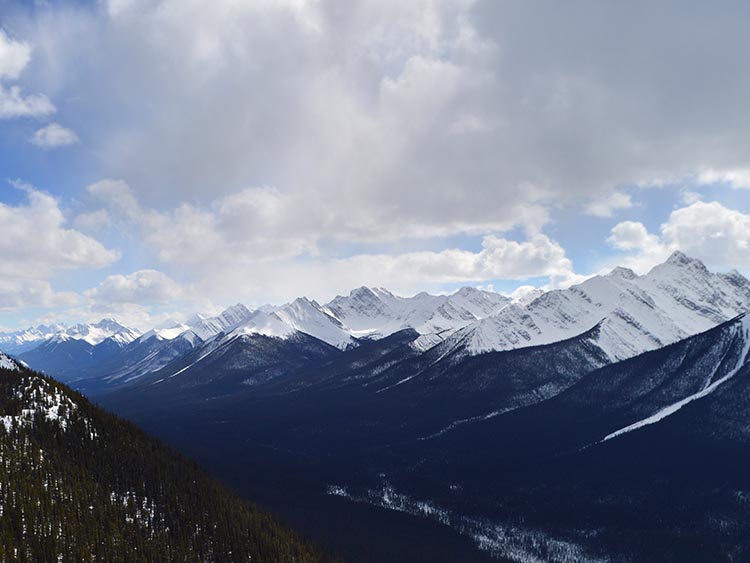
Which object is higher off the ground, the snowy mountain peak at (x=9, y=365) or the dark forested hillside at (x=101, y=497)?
the snowy mountain peak at (x=9, y=365)

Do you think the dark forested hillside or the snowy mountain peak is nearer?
the dark forested hillside

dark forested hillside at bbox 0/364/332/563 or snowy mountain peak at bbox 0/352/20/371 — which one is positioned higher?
snowy mountain peak at bbox 0/352/20/371

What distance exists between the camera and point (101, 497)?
147m

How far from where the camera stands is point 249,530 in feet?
530

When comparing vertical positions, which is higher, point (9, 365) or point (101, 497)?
point (9, 365)

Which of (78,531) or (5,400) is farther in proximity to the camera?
(5,400)

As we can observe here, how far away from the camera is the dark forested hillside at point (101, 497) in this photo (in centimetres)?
12912

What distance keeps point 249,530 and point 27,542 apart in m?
60.3

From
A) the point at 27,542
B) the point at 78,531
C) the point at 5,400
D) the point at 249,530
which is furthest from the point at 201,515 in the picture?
the point at 5,400

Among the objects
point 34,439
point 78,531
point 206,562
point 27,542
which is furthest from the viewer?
point 34,439

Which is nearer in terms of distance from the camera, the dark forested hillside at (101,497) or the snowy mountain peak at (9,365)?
the dark forested hillside at (101,497)

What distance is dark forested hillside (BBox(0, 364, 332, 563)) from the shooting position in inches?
5084

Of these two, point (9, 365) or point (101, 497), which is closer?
point (101, 497)

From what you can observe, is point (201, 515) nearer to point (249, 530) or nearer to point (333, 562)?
point (249, 530)
